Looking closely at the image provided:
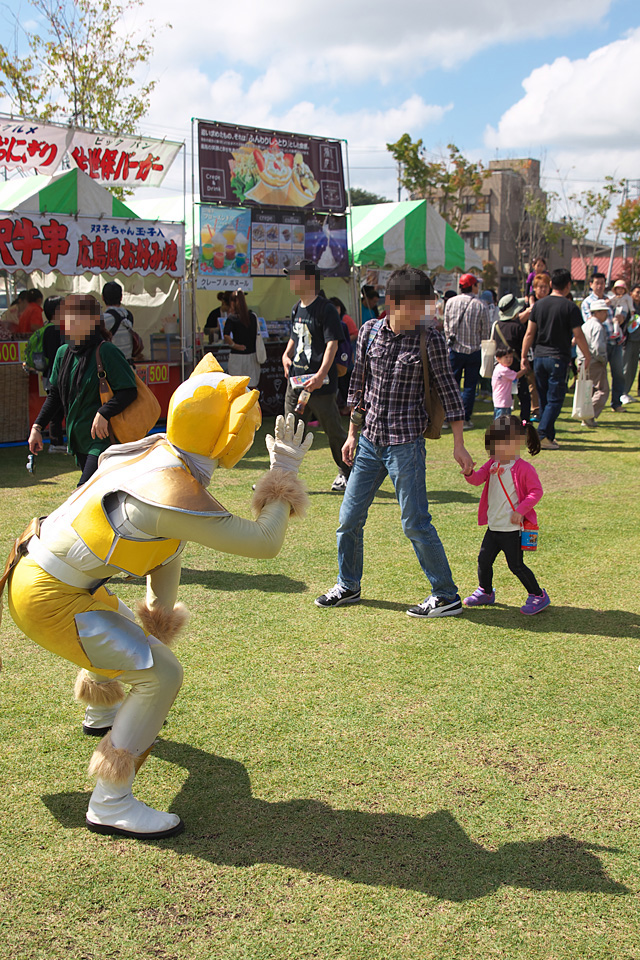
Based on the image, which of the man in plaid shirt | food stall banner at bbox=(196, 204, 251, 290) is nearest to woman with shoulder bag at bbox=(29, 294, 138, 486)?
the man in plaid shirt

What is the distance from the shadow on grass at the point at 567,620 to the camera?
14.9 feet

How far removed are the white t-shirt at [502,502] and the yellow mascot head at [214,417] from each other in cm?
242

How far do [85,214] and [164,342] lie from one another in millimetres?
2453

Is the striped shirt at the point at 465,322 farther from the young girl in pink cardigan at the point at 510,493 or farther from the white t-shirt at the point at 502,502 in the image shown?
the white t-shirt at the point at 502,502

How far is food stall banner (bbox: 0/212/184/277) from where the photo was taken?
9.23 metres

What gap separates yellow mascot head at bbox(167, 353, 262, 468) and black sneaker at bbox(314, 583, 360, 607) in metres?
2.37

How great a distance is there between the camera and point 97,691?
3.03 metres

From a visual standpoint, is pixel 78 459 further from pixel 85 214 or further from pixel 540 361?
pixel 540 361

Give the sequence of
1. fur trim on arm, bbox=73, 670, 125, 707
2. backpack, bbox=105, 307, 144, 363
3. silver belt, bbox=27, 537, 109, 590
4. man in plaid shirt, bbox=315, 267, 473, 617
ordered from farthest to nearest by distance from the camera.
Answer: backpack, bbox=105, 307, 144, 363, man in plaid shirt, bbox=315, 267, 473, 617, fur trim on arm, bbox=73, 670, 125, 707, silver belt, bbox=27, 537, 109, 590

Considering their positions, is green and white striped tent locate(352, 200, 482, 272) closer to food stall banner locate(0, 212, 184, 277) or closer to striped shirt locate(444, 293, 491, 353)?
striped shirt locate(444, 293, 491, 353)

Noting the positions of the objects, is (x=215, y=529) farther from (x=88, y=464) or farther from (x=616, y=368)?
(x=616, y=368)

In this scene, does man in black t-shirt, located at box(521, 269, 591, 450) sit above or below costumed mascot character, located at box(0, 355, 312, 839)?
above

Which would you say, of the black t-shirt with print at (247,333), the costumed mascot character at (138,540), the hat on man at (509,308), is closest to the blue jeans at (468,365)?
the hat on man at (509,308)

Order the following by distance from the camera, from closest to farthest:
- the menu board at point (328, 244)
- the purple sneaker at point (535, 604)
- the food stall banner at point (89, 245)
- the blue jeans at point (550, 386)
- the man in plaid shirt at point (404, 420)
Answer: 1. the man in plaid shirt at point (404, 420)
2. the purple sneaker at point (535, 604)
3. the food stall banner at point (89, 245)
4. the blue jeans at point (550, 386)
5. the menu board at point (328, 244)
